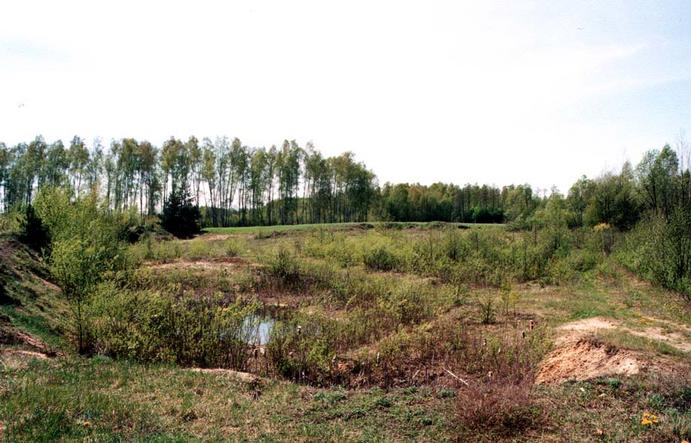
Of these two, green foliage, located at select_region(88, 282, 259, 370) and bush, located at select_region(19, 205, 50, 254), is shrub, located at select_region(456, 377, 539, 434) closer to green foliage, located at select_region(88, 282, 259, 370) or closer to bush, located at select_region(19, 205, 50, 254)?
green foliage, located at select_region(88, 282, 259, 370)

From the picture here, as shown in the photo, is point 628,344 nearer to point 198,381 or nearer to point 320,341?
point 320,341

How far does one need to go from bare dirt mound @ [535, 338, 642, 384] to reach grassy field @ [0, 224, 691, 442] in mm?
43

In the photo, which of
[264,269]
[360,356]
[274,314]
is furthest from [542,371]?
[264,269]

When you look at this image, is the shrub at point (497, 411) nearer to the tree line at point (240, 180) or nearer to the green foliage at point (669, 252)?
the green foliage at point (669, 252)

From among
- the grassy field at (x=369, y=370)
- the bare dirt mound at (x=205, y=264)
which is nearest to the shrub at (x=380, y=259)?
the grassy field at (x=369, y=370)

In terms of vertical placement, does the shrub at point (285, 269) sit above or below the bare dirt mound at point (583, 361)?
above

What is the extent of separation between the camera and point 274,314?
13188mm

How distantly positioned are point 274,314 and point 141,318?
5.17 m

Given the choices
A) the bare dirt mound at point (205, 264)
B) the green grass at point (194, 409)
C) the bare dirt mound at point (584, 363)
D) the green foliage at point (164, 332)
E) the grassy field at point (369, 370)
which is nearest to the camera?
the green grass at point (194, 409)

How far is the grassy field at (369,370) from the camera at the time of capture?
16.3 feet

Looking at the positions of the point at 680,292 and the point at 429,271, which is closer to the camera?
the point at 680,292

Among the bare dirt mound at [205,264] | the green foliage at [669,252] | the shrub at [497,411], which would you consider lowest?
the shrub at [497,411]

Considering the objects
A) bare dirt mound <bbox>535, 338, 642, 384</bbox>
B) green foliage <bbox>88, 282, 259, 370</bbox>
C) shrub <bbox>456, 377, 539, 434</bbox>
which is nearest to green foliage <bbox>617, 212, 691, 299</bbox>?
bare dirt mound <bbox>535, 338, 642, 384</bbox>

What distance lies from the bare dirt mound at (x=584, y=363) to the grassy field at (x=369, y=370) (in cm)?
4
